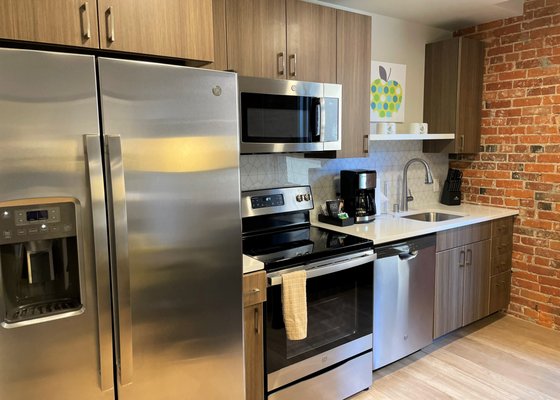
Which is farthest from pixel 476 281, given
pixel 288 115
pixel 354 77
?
pixel 288 115

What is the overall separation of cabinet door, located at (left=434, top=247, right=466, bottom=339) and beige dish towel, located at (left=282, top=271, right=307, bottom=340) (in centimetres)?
127

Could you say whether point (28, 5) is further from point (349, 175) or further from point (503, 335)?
point (503, 335)

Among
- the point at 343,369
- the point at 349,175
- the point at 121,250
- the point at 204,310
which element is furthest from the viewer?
the point at 349,175

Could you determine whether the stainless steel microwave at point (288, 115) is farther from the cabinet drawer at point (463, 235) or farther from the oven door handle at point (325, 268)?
the cabinet drawer at point (463, 235)

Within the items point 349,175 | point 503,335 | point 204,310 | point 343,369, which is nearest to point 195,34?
point 204,310

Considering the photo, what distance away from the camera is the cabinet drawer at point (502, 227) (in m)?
3.38

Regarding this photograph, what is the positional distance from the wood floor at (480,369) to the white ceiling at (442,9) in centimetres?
247

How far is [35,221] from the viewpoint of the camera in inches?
52.1

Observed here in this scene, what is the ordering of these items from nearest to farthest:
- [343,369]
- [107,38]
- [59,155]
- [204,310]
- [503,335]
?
1. [59,155]
2. [107,38]
3. [204,310]
4. [343,369]
5. [503,335]

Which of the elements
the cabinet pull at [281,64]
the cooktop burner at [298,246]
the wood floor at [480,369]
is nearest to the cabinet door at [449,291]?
the wood floor at [480,369]

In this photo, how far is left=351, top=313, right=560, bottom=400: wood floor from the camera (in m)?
2.58

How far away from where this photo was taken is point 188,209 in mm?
1587

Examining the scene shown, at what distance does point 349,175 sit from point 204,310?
63.7 inches

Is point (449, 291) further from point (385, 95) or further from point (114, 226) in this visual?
point (114, 226)
